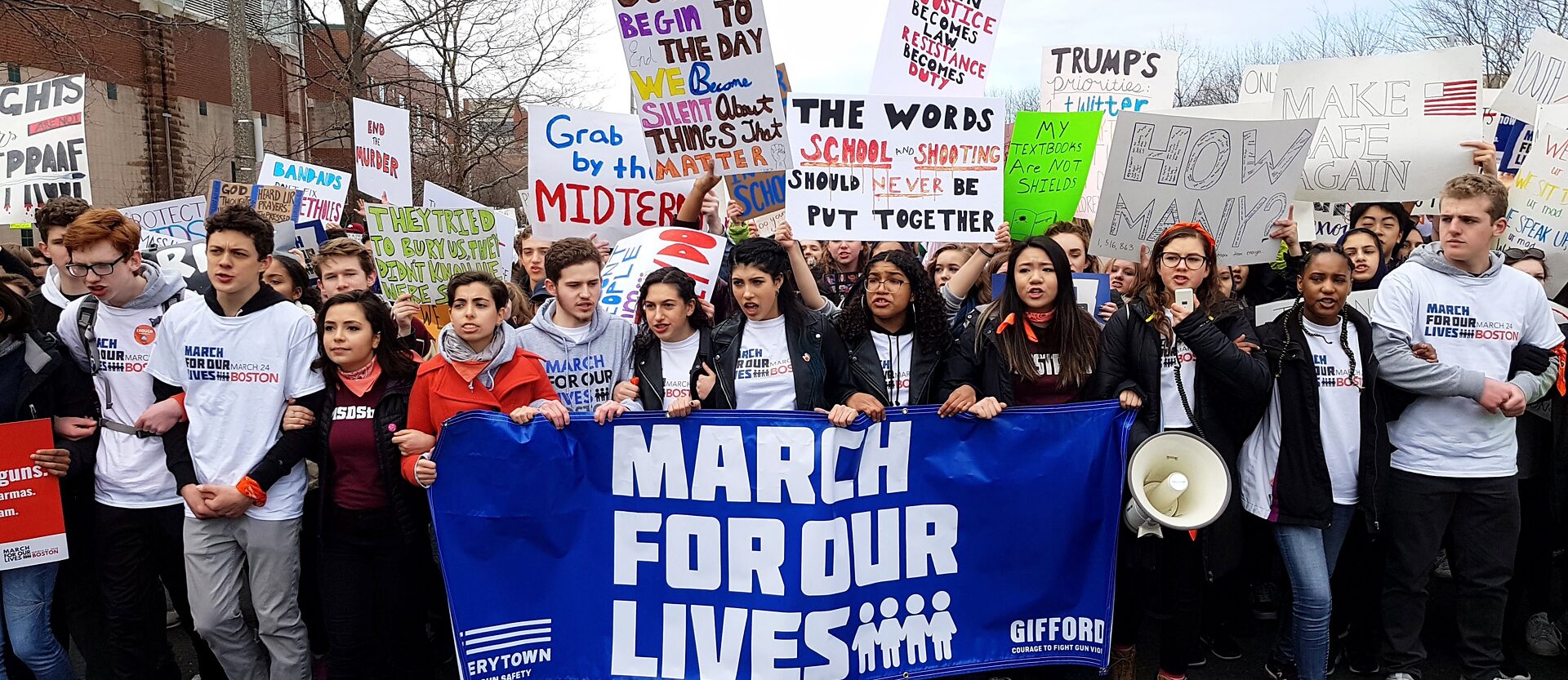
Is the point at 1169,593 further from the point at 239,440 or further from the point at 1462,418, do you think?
the point at 239,440

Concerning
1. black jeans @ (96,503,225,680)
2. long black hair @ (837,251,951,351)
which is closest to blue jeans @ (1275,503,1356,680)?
long black hair @ (837,251,951,351)

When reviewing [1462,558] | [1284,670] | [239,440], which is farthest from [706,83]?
[1462,558]

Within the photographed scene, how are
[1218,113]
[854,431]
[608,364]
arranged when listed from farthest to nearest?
[1218,113]
[608,364]
[854,431]

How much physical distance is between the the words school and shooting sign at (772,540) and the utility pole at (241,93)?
34.6ft

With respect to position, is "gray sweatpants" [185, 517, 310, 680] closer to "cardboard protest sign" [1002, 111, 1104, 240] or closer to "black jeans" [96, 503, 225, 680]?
"black jeans" [96, 503, 225, 680]

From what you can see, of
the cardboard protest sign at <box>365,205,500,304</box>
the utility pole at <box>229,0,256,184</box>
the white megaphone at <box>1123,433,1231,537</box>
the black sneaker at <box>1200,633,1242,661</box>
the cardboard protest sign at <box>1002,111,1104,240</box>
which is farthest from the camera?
the utility pole at <box>229,0,256,184</box>

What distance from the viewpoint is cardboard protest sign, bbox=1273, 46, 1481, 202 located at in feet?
19.1

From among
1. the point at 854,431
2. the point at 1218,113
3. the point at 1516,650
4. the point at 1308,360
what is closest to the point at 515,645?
the point at 854,431

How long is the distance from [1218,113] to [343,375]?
654 centimetres

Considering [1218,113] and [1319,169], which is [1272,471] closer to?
[1319,169]

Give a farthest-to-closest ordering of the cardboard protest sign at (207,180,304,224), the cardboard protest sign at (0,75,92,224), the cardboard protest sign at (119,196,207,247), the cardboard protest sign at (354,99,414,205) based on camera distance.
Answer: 1. the cardboard protest sign at (354,99,414,205)
2. the cardboard protest sign at (207,180,304,224)
3. the cardboard protest sign at (119,196,207,247)
4. the cardboard protest sign at (0,75,92,224)

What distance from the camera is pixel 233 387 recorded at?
3938 millimetres

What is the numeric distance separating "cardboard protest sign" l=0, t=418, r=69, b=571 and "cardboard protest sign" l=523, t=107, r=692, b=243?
2674 mm

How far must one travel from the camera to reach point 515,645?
12.7 ft
